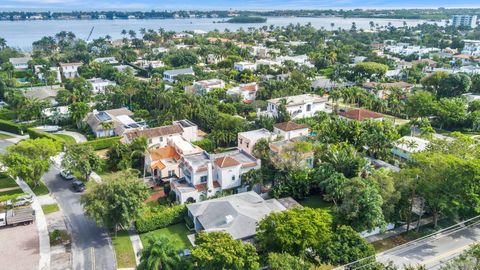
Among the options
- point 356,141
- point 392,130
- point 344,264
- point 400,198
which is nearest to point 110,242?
point 344,264

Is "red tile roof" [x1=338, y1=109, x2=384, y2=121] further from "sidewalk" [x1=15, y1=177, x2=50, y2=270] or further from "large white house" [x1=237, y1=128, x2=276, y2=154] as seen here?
"sidewalk" [x1=15, y1=177, x2=50, y2=270]

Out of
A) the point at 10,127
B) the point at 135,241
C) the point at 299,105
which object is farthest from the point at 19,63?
the point at 135,241

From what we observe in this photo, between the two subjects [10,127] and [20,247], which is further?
[10,127]

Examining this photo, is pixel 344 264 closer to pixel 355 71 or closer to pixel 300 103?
pixel 300 103

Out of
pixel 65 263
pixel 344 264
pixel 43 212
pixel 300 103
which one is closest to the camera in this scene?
pixel 344 264

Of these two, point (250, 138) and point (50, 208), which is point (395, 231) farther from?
point (50, 208)

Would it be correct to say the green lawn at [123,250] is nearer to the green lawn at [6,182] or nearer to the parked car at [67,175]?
the parked car at [67,175]
